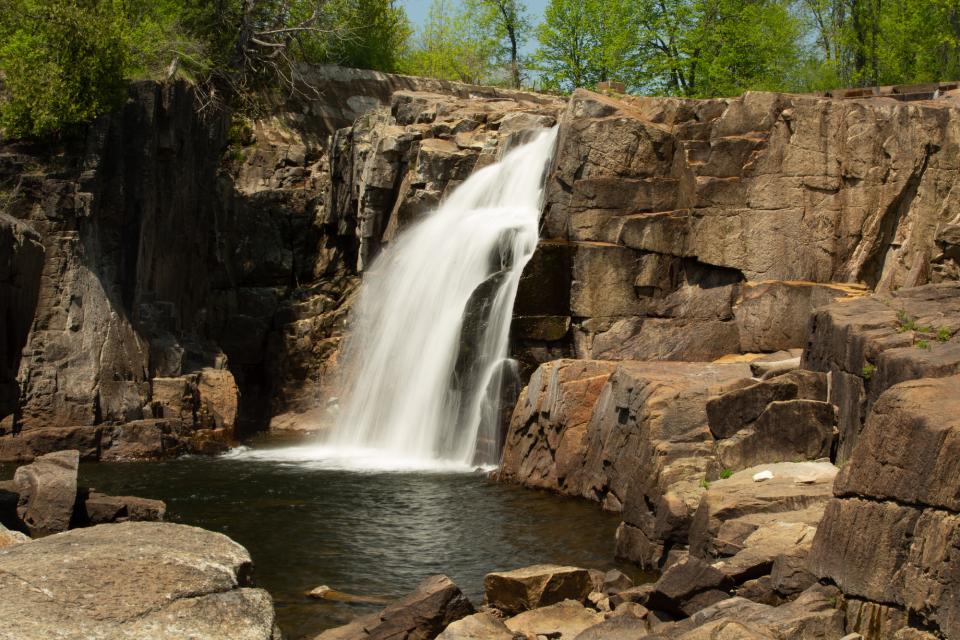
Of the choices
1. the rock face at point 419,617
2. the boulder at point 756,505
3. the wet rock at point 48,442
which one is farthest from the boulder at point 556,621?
the wet rock at point 48,442

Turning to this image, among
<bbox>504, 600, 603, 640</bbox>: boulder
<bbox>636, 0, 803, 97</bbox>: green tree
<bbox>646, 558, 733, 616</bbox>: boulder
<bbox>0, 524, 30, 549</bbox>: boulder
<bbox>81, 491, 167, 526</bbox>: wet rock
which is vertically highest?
<bbox>636, 0, 803, 97</bbox>: green tree

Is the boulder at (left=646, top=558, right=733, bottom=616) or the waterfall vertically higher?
the waterfall

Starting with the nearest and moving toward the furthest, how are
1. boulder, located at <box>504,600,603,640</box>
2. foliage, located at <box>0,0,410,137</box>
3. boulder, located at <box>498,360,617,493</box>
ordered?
1. boulder, located at <box>504,600,603,640</box>
2. boulder, located at <box>498,360,617,493</box>
3. foliage, located at <box>0,0,410,137</box>

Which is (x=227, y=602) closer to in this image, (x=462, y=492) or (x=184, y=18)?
(x=462, y=492)

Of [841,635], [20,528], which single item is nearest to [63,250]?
[20,528]

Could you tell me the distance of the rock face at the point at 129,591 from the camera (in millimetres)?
7234

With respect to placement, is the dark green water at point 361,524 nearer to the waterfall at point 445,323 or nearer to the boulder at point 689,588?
the waterfall at point 445,323

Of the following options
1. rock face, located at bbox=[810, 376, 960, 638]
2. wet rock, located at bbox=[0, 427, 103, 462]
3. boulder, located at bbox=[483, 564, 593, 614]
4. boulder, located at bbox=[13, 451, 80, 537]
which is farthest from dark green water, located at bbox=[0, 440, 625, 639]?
rock face, located at bbox=[810, 376, 960, 638]

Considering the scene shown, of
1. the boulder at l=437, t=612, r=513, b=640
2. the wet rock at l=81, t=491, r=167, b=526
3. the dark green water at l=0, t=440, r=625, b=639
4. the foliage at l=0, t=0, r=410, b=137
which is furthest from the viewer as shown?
the foliage at l=0, t=0, r=410, b=137

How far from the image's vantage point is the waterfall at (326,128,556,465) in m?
22.8

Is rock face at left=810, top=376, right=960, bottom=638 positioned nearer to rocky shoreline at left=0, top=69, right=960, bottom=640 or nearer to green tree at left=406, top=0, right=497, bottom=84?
rocky shoreline at left=0, top=69, right=960, bottom=640

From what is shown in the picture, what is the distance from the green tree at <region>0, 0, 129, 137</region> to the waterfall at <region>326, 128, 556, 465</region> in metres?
8.22

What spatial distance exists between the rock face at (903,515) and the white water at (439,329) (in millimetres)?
12217

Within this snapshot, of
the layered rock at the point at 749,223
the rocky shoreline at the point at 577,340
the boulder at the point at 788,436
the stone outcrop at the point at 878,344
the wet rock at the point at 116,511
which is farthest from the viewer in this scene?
the layered rock at the point at 749,223
